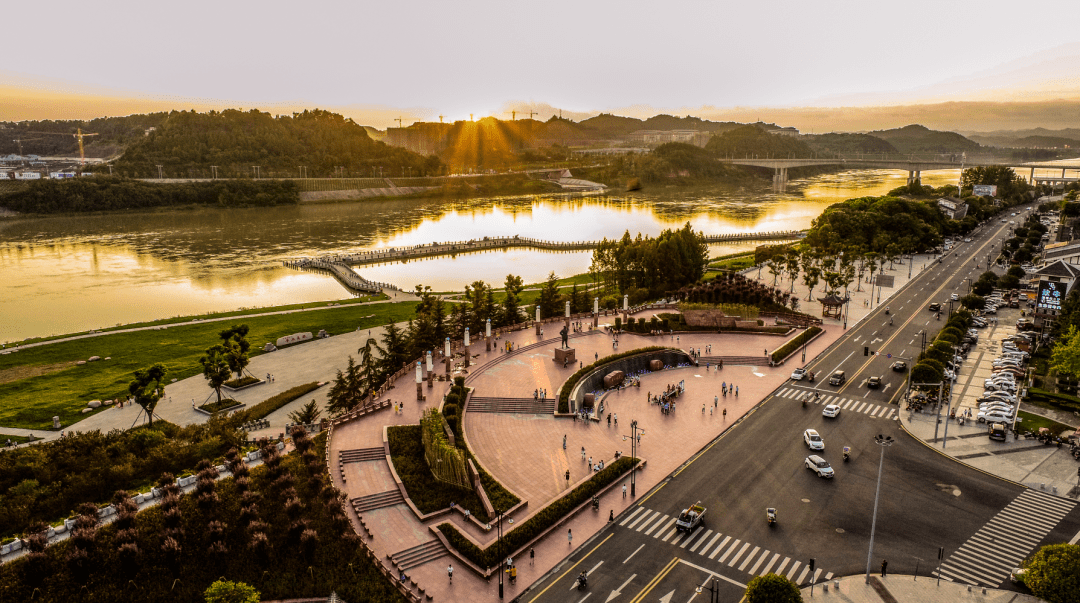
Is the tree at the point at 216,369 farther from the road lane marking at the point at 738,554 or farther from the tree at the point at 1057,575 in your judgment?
the tree at the point at 1057,575

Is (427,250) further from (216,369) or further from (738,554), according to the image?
(738,554)

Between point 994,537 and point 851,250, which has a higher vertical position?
point 851,250

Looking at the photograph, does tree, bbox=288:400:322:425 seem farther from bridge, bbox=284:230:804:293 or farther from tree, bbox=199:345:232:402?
bridge, bbox=284:230:804:293

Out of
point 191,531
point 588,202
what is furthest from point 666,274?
point 588,202

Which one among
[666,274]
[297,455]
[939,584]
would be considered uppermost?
[666,274]

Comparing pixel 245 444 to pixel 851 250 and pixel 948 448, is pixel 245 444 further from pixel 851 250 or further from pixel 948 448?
pixel 851 250

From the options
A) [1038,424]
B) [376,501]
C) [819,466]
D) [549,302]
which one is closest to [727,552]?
[819,466]

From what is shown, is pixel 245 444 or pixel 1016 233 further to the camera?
pixel 1016 233

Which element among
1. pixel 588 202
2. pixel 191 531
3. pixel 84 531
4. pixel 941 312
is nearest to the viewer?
pixel 84 531
